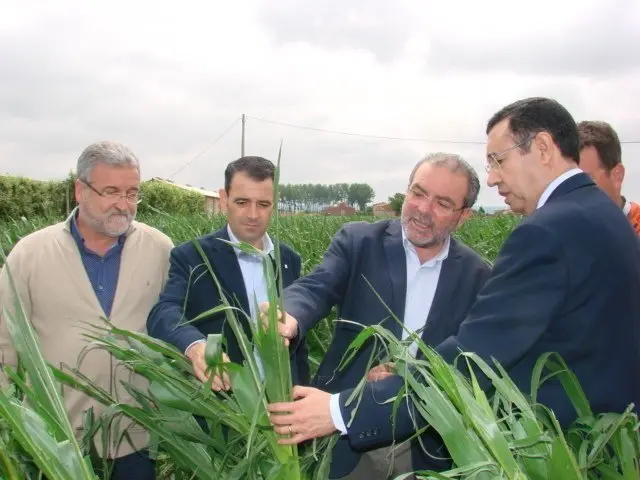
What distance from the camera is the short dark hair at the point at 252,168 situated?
8.41ft

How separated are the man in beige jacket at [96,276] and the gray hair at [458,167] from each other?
113cm

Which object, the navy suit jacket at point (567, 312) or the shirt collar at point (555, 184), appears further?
the shirt collar at point (555, 184)

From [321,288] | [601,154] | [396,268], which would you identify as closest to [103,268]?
[321,288]

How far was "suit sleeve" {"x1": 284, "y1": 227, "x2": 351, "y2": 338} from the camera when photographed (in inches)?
81.4

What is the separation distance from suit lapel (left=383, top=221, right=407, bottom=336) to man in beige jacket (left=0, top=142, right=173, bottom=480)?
0.92 m

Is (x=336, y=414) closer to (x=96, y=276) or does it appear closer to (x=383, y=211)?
(x=96, y=276)

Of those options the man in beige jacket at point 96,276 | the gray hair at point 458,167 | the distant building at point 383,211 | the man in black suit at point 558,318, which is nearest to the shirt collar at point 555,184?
the man in black suit at point 558,318

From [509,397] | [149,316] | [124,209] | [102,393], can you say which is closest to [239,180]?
[124,209]

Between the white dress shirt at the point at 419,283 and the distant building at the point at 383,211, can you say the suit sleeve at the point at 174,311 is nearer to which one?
the white dress shirt at the point at 419,283

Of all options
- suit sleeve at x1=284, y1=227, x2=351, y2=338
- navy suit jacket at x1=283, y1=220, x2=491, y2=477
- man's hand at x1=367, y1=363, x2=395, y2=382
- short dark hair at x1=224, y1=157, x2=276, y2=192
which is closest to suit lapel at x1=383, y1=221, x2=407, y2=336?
navy suit jacket at x1=283, y1=220, x2=491, y2=477

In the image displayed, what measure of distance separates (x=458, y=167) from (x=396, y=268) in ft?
1.50

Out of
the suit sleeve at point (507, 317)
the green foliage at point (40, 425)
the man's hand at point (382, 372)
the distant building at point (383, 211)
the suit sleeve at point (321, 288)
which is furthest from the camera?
the distant building at point (383, 211)

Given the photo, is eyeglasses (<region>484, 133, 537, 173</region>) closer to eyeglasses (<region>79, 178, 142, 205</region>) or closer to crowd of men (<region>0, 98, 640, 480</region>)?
crowd of men (<region>0, 98, 640, 480</region>)

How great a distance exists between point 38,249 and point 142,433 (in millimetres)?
804
